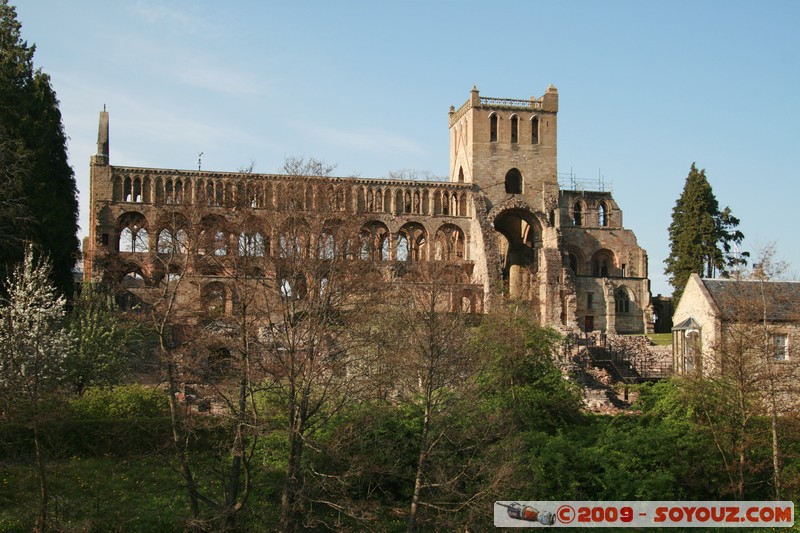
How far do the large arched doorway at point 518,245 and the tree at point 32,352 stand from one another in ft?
114

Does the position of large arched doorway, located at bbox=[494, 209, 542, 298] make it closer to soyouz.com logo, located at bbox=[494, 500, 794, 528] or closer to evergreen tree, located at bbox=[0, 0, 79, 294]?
evergreen tree, located at bbox=[0, 0, 79, 294]

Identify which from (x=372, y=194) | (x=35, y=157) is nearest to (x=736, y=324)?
(x=35, y=157)

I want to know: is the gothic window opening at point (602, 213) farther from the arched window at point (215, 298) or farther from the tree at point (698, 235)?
the arched window at point (215, 298)

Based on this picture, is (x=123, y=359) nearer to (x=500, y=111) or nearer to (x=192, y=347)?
(x=192, y=347)

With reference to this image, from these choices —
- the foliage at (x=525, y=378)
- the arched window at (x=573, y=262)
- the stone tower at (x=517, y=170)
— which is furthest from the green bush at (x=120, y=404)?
the arched window at (x=573, y=262)

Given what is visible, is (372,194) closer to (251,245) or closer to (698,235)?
(698,235)

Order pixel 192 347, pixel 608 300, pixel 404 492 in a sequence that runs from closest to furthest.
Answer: pixel 192 347, pixel 404 492, pixel 608 300

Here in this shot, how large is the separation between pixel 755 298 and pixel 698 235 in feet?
97.0

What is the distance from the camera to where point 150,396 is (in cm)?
3409

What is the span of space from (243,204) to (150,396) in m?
10.6

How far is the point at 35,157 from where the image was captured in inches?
1766

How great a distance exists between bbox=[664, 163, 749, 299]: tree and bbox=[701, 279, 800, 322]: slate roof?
68.9ft

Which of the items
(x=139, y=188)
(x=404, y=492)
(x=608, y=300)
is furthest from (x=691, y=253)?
(x=404, y=492)

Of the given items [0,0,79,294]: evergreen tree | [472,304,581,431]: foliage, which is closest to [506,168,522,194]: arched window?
[0,0,79,294]: evergreen tree
